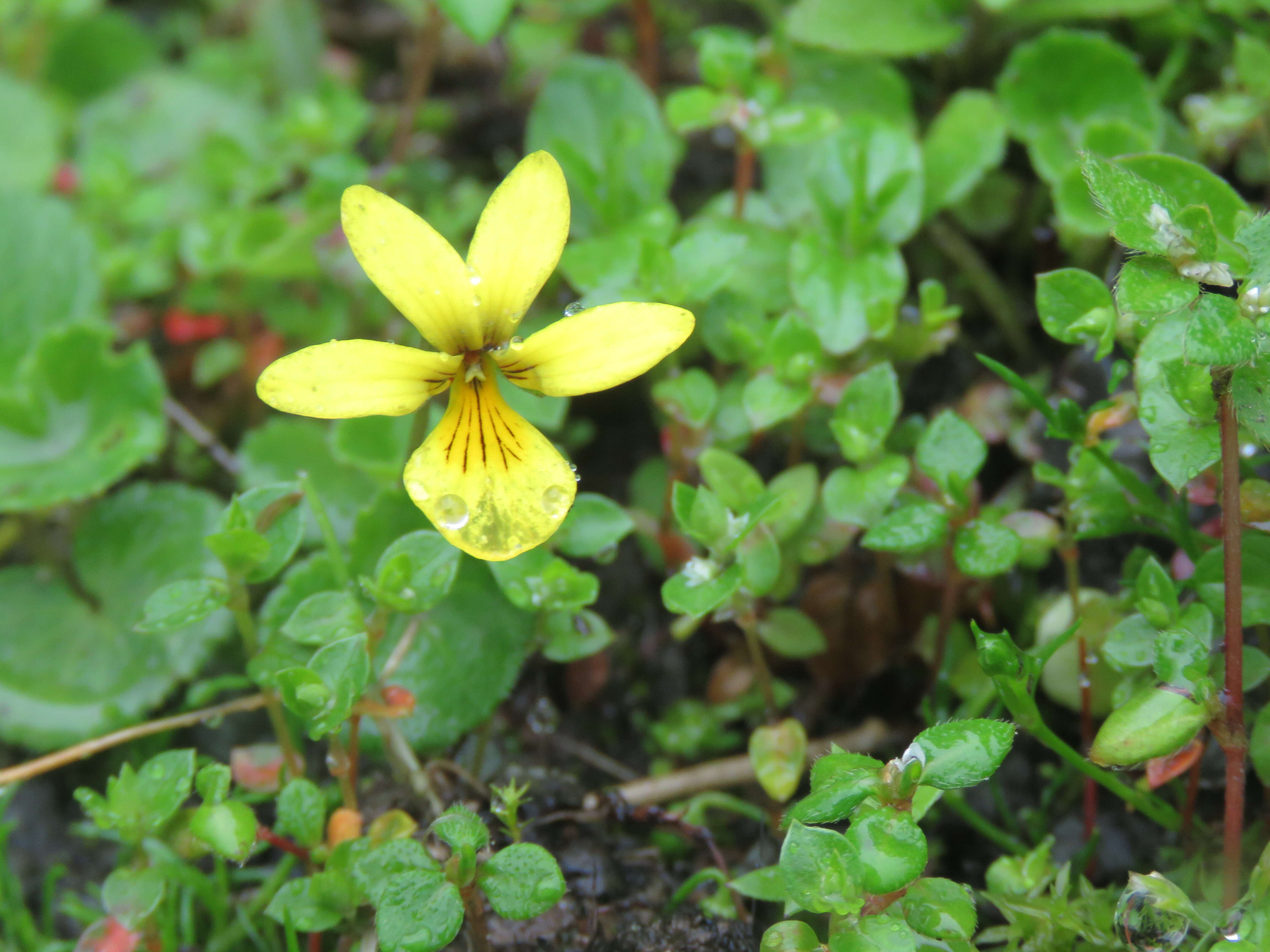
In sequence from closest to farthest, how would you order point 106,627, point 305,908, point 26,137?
point 305,908 → point 106,627 → point 26,137

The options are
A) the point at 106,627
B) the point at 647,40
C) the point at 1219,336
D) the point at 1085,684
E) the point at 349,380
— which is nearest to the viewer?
the point at 1219,336

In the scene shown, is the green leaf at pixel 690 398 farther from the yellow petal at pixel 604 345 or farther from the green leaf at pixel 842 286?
the yellow petal at pixel 604 345

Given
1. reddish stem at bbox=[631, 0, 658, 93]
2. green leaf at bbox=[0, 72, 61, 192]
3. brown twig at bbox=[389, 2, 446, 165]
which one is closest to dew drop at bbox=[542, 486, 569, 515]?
reddish stem at bbox=[631, 0, 658, 93]

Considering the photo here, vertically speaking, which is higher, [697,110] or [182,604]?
[697,110]

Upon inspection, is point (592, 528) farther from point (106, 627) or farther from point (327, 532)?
point (106, 627)

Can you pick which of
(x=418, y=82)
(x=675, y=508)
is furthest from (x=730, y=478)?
(x=418, y=82)

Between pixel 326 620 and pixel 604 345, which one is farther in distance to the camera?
pixel 326 620

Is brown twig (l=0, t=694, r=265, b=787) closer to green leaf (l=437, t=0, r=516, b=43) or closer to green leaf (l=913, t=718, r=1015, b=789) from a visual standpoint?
green leaf (l=913, t=718, r=1015, b=789)
